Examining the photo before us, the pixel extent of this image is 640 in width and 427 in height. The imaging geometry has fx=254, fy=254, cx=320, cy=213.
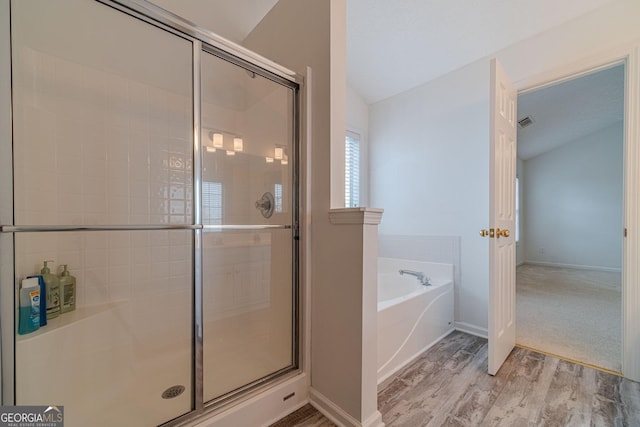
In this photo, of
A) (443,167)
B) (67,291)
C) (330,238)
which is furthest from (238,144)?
(443,167)

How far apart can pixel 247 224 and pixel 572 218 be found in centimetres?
717

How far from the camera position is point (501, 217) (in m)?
1.85

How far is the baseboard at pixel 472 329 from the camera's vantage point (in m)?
2.33

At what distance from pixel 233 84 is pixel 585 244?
745cm

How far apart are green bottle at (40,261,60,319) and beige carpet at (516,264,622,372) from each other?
131 inches

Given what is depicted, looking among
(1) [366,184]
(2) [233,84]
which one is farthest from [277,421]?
(1) [366,184]

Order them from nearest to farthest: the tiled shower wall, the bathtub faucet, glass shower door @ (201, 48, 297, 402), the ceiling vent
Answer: the tiled shower wall < glass shower door @ (201, 48, 297, 402) < the bathtub faucet < the ceiling vent

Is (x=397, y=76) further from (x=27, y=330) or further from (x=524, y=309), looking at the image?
(x=27, y=330)

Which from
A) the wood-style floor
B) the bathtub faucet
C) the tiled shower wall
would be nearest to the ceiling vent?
the bathtub faucet

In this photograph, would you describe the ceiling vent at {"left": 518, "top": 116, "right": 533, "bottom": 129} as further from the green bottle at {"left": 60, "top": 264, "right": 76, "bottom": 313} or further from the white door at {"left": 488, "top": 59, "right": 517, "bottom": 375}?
the green bottle at {"left": 60, "top": 264, "right": 76, "bottom": 313}

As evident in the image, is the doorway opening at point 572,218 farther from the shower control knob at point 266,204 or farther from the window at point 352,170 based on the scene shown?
the shower control knob at point 266,204

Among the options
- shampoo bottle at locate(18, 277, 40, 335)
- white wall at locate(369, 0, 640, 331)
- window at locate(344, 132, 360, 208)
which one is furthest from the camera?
window at locate(344, 132, 360, 208)

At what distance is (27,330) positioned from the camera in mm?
1197

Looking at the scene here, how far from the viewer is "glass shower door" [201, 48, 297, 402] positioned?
161 centimetres
